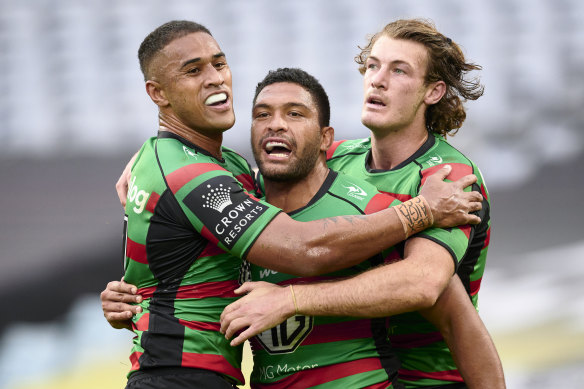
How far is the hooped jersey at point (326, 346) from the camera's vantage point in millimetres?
3328

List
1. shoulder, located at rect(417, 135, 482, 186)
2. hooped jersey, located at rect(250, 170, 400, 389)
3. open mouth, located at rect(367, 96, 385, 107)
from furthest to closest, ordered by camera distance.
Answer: open mouth, located at rect(367, 96, 385, 107)
shoulder, located at rect(417, 135, 482, 186)
hooped jersey, located at rect(250, 170, 400, 389)

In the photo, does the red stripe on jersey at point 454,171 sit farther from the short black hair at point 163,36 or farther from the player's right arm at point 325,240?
the short black hair at point 163,36

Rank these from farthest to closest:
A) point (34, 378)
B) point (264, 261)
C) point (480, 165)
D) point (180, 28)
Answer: point (480, 165)
point (34, 378)
point (180, 28)
point (264, 261)

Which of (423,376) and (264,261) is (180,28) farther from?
(423,376)

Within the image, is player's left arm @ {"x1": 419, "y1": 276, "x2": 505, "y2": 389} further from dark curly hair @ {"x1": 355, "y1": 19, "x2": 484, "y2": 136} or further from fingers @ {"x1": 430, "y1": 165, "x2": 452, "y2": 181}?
dark curly hair @ {"x1": 355, "y1": 19, "x2": 484, "y2": 136}

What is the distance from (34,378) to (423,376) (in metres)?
3.59

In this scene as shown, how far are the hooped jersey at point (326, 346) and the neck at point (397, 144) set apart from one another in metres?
0.63

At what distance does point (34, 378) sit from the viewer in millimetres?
6098

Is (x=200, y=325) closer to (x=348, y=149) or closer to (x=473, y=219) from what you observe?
(x=473, y=219)

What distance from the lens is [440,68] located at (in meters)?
4.26

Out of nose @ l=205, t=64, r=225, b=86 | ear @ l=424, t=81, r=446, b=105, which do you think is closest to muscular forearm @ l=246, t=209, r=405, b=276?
nose @ l=205, t=64, r=225, b=86

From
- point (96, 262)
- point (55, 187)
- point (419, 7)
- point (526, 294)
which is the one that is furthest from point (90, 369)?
point (419, 7)

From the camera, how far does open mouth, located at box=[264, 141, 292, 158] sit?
3602 millimetres

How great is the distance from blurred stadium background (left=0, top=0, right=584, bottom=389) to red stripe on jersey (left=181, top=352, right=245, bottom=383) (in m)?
3.05
